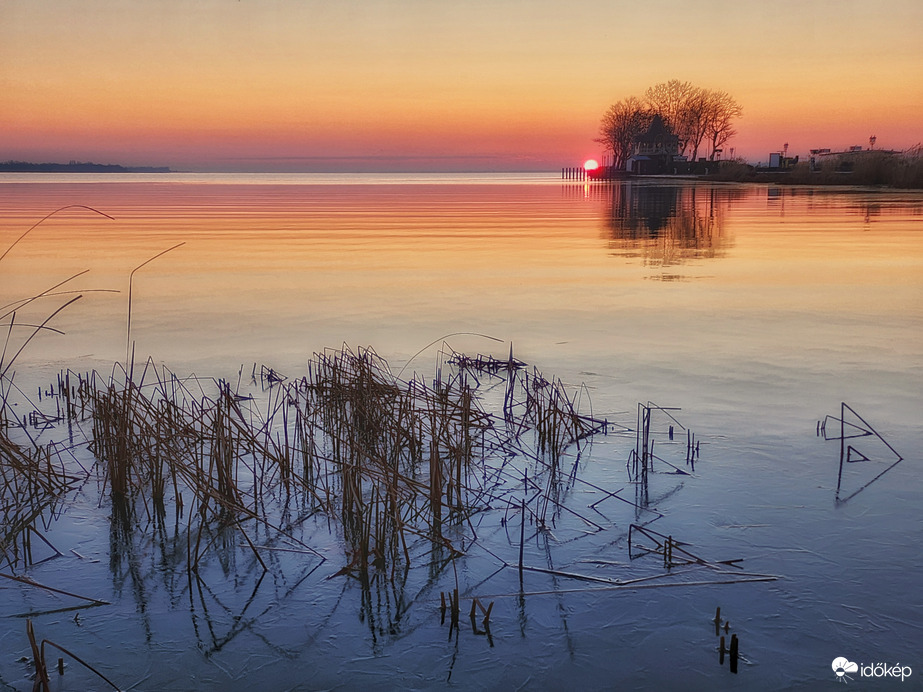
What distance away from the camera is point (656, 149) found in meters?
131

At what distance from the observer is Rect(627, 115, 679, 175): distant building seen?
129637mm

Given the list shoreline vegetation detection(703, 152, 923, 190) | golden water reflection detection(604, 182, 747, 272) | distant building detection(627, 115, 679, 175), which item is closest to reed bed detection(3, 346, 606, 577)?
golden water reflection detection(604, 182, 747, 272)

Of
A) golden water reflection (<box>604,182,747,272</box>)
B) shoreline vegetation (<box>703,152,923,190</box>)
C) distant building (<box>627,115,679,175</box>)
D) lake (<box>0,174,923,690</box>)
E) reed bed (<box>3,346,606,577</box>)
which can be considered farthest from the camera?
distant building (<box>627,115,679,175</box>)

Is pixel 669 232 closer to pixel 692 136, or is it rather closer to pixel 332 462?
pixel 332 462

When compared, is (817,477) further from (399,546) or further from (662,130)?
(662,130)

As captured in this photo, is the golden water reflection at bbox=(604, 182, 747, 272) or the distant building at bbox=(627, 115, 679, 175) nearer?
the golden water reflection at bbox=(604, 182, 747, 272)

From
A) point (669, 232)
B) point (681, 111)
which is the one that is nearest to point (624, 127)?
point (681, 111)

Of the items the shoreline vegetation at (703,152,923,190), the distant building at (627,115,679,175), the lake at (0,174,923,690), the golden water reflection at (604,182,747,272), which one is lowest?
the lake at (0,174,923,690)

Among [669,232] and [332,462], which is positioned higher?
[669,232]

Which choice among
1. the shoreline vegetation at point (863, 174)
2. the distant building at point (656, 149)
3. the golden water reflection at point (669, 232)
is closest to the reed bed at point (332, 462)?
the golden water reflection at point (669, 232)

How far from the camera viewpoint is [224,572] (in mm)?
5152

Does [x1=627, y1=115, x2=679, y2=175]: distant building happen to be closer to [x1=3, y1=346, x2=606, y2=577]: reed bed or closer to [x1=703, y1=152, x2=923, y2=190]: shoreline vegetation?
[x1=703, y1=152, x2=923, y2=190]: shoreline vegetation

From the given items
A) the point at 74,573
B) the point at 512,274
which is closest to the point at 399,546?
the point at 74,573

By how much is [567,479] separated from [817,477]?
2.05 metres
